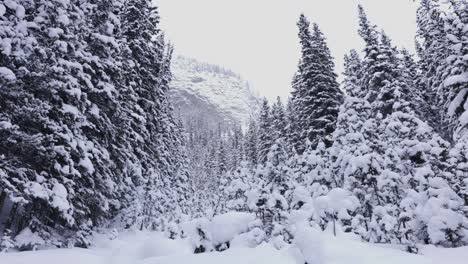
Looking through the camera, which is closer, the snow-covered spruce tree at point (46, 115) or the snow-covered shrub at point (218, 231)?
the snow-covered shrub at point (218, 231)

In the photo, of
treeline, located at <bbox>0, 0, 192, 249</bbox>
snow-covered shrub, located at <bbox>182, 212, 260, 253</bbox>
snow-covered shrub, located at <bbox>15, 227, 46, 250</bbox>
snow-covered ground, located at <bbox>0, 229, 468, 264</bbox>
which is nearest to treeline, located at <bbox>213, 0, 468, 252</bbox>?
snow-covered shrub, located at <bbox>182, 212, 260, 253</bbox>


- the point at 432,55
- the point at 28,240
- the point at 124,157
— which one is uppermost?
the point at 432,55

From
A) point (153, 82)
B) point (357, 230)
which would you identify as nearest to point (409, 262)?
point (357, 230)

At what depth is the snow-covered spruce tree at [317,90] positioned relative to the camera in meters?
24.0

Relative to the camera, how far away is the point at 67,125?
12.6 metres

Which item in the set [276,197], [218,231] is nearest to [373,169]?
[276,197]

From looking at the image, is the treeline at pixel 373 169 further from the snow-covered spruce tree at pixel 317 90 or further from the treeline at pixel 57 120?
the treeline at pixel 57 120

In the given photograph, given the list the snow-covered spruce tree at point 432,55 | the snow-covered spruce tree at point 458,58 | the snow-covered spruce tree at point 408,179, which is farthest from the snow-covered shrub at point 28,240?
the snow-covered spruce tree at point 432,55

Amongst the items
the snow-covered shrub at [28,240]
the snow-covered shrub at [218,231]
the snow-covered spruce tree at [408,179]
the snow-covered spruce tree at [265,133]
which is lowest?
the snow-covered shrub at [28,240]

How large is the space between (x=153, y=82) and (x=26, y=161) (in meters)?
13.5

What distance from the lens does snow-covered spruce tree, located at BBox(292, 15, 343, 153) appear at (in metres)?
24.0

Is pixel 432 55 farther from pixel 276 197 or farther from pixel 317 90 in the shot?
pixel 276 197

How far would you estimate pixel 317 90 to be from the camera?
977 inches

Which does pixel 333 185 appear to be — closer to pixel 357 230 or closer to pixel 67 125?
pixel 357 230
